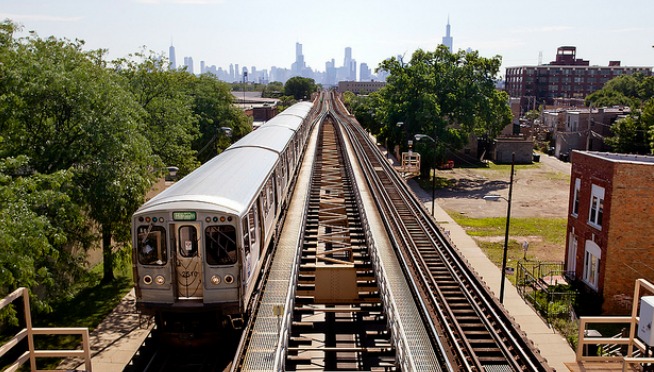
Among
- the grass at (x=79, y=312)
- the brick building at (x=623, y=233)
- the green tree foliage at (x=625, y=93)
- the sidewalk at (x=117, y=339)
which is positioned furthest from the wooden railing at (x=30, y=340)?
the green tree foliage at (x=625, y=93)

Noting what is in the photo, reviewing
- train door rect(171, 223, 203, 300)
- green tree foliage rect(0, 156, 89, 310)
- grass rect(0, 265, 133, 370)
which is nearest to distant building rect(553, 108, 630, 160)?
grass rect(0, 265, 133, 370)

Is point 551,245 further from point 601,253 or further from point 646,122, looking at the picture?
point 646,122

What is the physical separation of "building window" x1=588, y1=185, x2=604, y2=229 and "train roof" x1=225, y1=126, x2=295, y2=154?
1360 centimetres

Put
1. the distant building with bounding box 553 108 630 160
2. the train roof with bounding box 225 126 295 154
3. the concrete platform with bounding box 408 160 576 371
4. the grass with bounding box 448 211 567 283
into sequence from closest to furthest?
the concrete platform with bounding box 408 160 576 371
the train roof with bounding box 225 126 295 154
the grass with bounding box 448 211 567 283
the distant building with bounding box 553 108 630 160

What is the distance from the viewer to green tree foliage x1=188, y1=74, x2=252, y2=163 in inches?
2068

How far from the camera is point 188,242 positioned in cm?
1276

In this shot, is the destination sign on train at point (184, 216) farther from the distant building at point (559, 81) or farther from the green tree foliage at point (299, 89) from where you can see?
the green tree foliage at point (299, 89)

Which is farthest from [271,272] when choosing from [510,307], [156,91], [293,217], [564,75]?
[564,75]

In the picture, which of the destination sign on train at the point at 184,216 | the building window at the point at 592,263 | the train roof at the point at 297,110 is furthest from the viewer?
the train roof at the point at 297,110

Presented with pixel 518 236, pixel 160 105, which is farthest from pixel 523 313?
pixel 160 105

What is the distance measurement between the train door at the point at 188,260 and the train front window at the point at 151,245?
29cm

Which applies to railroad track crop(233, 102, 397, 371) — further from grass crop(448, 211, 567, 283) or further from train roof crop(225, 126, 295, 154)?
grass crop(448, 211, 567, 283)

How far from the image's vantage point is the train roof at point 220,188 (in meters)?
12.6

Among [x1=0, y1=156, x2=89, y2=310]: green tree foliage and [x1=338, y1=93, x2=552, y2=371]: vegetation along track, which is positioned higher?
[x1=0, y1=156, x2=89, y2=310]: green tree foliage
